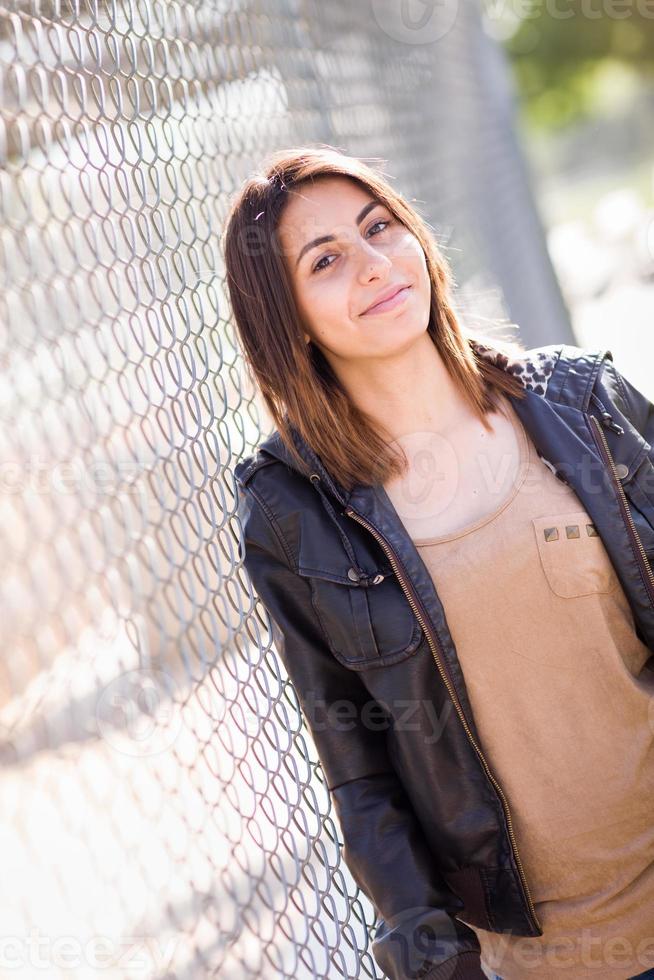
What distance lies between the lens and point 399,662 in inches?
79.7

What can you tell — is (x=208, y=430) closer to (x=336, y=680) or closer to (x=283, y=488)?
(x=283, y=488)

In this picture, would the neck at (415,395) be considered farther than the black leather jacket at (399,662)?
Yes

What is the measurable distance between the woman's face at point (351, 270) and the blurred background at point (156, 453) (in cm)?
35

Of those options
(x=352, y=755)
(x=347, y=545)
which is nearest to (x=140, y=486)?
(x=347, y=545)

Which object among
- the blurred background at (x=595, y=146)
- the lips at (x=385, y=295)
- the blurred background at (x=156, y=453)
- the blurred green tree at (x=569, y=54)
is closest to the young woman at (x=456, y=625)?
the lips at (x=385, y=295)

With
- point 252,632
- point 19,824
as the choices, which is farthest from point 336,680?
point 19,824

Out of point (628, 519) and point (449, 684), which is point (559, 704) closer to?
point (449, 684)

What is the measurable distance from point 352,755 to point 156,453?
78 centimetres

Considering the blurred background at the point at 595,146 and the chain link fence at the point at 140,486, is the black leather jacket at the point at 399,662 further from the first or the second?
the blurred background at the point at 595,146

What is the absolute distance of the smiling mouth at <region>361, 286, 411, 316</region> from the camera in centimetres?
213

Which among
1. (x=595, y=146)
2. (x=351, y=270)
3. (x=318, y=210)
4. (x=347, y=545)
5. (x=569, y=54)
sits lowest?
(x=595, y=146)

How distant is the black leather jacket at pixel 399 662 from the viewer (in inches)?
79.1

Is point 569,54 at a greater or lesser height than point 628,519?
greater

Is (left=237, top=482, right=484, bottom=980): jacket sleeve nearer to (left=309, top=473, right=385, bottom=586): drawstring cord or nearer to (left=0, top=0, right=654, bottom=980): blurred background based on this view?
(left=309, top=473, right=385, bottom=586): drawstring cord
